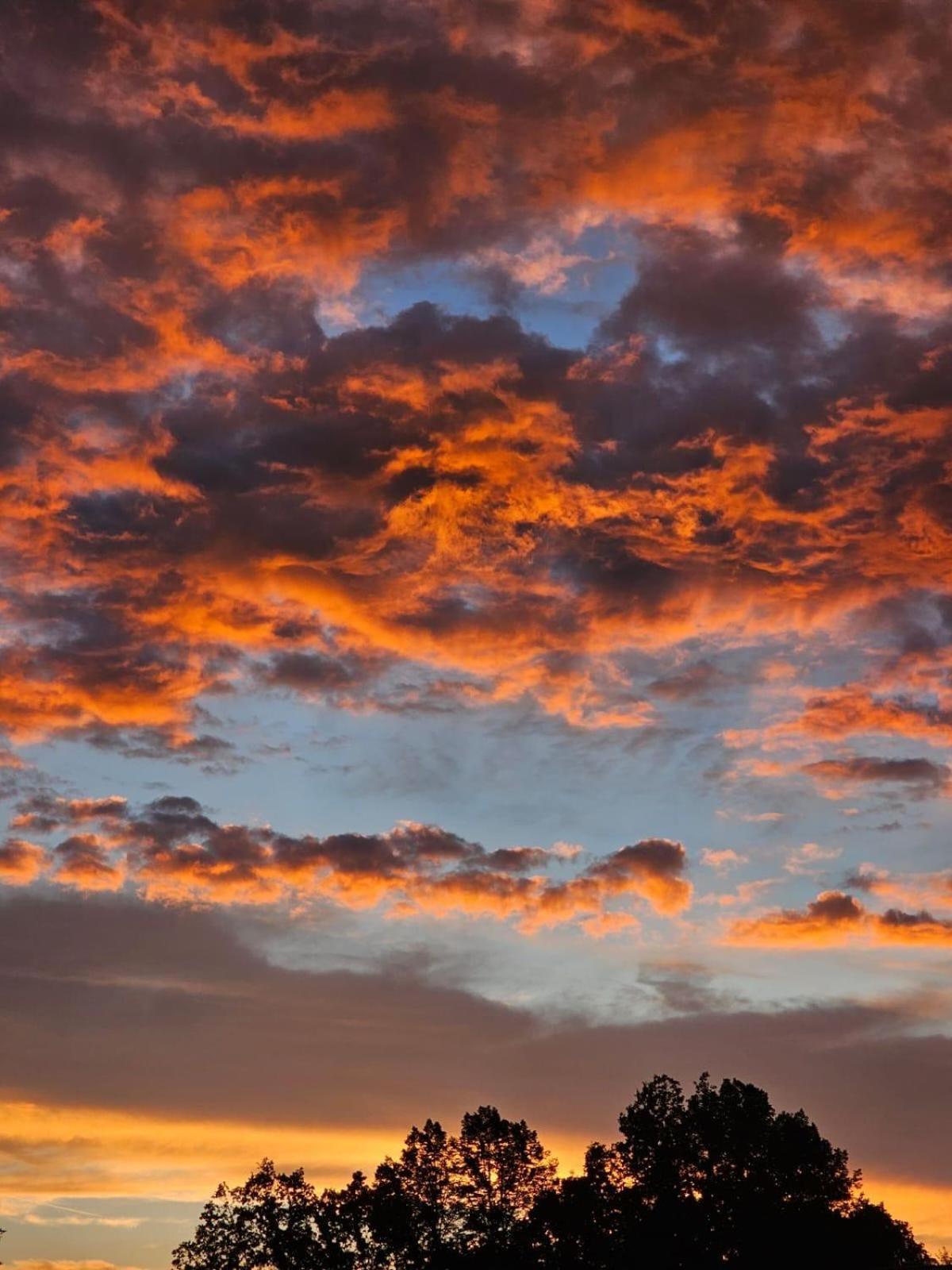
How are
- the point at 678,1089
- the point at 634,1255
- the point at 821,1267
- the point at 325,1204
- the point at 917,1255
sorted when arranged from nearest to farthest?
1. the point at 821,1267
2. the point at 634,1255
3. the point at 678,1089
4. the point at 325,1204
5. the point at 917,1255

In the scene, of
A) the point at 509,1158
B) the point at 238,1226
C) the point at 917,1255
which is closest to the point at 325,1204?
the point at 238,1226

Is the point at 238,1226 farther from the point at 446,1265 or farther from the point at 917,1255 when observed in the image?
the point at 917,1255

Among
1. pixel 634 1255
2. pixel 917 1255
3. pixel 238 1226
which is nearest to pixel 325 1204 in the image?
pixel 238 1226

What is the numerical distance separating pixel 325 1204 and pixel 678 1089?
23.5 m

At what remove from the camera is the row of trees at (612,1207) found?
73.9m

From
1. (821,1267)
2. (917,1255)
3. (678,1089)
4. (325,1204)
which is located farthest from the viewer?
(917,1255)

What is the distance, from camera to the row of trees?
73.9 metres

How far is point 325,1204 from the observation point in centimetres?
8625

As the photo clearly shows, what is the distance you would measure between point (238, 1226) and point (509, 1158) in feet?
59.7

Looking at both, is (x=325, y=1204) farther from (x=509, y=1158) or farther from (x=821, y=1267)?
(x=821, y=1267)

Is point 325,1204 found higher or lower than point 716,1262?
higher

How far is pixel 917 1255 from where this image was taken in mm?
93688

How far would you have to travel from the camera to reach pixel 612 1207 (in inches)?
3059

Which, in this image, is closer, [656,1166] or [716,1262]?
[716,1262]
